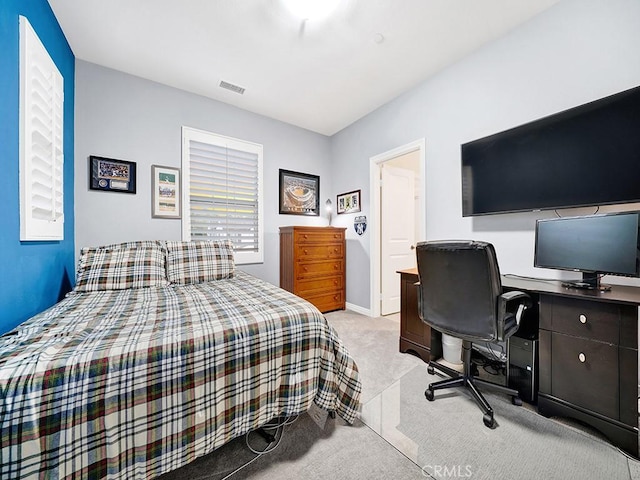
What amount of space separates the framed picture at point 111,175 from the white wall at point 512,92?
2950mm

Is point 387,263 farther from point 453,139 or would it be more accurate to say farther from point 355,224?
point 453,139

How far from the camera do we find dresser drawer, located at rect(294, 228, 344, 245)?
3.31 metres

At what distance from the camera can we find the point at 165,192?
285cm

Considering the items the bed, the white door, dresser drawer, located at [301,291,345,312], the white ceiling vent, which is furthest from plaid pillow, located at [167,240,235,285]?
the white door

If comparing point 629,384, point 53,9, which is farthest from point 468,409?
point 53,9

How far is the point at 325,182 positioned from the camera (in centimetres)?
414

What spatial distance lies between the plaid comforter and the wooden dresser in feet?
5.97

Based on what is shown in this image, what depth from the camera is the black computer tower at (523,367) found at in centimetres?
159

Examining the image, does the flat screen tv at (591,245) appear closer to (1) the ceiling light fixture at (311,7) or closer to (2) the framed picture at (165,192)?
(1) the ceiling light fixture at (311,7)

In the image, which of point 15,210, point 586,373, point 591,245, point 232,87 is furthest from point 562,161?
point 15,210

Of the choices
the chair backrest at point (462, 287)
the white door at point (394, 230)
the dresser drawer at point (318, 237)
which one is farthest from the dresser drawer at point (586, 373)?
the dresser drawer at point (318, 237)

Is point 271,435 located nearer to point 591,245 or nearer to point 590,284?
point 590,284

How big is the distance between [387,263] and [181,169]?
2.91 meters

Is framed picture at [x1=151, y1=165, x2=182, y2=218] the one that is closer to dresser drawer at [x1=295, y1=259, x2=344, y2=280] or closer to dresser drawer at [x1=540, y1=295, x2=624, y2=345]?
dresser drawer at [x1=295, y1=259, x2=344, y2=280]
